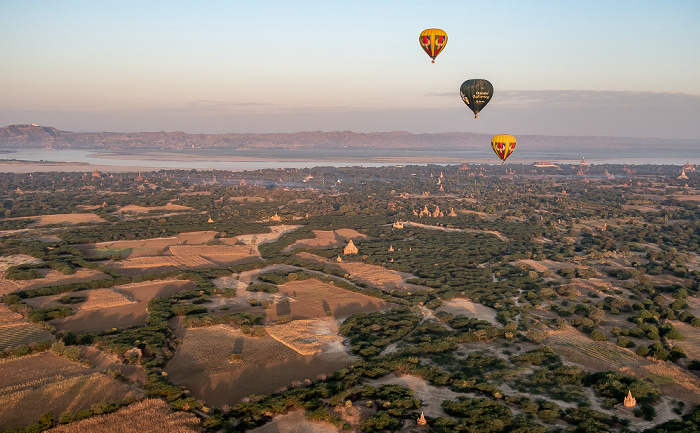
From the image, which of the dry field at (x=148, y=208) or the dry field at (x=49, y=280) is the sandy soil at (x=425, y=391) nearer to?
the dry field at (x=49, y=280)

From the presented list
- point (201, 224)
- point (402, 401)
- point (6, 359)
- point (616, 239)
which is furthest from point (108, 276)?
point (616, 239)

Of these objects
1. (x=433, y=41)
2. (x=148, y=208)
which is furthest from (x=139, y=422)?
(x=148, y=208)

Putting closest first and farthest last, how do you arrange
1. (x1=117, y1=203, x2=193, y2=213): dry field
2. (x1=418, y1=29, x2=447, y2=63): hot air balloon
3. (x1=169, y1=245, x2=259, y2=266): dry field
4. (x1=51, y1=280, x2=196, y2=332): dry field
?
(x1=51, y1=280, x2=196, y2=332): dry field < (x1=418, y1=29, x2=447, y2=63): hot air balloon < (x1=169, y1=245, x2=259, y2=266): dry field < (x1=117, y1=203, x2=193, y2=213): dry field

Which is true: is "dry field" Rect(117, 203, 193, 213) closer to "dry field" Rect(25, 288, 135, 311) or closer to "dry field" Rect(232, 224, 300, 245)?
"dry field" Rect(232, 224, 300, 245)

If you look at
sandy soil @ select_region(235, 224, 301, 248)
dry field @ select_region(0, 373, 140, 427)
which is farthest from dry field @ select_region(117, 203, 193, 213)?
dry field @ select_region(0, 373, 140, 427)

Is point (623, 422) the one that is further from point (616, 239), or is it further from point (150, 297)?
point (616, 239)
